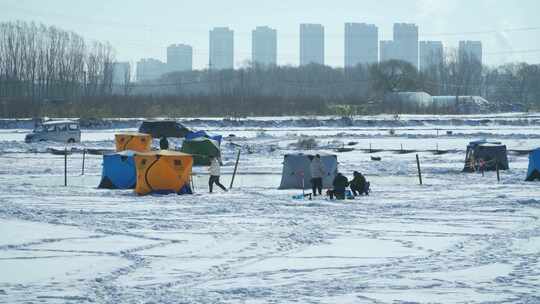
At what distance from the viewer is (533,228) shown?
56.7ft

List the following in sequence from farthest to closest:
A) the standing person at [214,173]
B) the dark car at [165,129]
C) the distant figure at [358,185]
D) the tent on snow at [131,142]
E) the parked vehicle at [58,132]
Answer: the dark car at [165,129] < the parked vehicle at [58,132] < the tent on snow at [131,142] < the standing person at [214,173] < the distant figure at [358,185]

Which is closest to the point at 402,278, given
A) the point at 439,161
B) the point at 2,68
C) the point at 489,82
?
the point at 439,161

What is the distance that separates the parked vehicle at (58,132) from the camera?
47.4 metres

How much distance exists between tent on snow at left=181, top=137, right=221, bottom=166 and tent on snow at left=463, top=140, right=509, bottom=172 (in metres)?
9.37

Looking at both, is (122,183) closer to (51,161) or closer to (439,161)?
(51,161)

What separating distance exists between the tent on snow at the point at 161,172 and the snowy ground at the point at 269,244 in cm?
62

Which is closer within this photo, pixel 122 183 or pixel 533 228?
pixel 533 228

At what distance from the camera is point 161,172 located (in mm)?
23594

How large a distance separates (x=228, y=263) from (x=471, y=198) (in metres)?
11.1

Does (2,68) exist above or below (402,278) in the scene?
above

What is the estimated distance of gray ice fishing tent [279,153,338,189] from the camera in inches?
1015

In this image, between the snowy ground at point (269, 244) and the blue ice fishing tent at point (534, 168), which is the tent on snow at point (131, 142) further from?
the blue ice fishing tent at point (534, 168)

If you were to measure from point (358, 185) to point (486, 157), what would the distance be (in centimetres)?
917

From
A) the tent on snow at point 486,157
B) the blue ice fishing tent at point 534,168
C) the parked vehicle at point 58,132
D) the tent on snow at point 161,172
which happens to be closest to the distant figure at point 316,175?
the tent on snow at point 161,172
